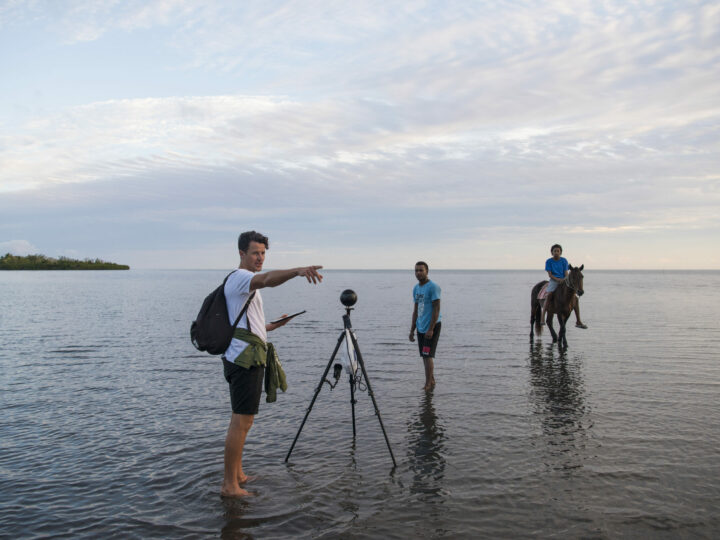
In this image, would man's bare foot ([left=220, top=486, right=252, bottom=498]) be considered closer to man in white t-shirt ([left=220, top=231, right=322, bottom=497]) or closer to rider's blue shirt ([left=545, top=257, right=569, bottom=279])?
man in white t-shirt ([left=220, top=231, right=322, bottom=497])

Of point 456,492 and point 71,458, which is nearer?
point 456,492

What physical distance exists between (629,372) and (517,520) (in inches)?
304

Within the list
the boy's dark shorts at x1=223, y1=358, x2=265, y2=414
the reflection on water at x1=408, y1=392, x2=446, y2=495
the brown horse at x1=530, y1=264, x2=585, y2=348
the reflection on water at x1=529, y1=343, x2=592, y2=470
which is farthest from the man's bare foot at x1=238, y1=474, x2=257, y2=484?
the brown horse at x1=530, y1=264, x2=585, y2=348

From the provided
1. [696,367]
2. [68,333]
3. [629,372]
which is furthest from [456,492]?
[68,333]

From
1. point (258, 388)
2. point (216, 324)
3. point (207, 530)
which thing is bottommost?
point (207, 530)

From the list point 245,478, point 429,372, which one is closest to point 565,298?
point 429,372

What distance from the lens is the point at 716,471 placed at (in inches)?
221

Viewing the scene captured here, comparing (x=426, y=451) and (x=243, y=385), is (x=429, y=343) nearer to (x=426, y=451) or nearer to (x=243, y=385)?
(x=426, y=451)

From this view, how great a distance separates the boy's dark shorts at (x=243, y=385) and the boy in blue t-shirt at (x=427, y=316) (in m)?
4.92

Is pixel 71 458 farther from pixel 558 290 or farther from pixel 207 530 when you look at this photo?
pixel 558 290

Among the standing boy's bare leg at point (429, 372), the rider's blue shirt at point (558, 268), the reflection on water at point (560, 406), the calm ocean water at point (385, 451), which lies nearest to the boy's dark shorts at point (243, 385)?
the calm ocean water at point (385, 451)

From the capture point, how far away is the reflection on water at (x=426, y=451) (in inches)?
216

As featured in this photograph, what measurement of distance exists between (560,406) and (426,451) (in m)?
3.16

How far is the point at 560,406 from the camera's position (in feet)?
27.8
